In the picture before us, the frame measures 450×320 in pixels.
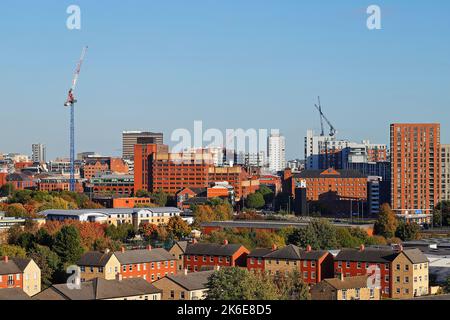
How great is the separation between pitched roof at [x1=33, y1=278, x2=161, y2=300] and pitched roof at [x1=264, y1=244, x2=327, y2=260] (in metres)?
6.02

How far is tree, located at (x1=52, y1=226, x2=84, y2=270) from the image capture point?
26734 millimetres

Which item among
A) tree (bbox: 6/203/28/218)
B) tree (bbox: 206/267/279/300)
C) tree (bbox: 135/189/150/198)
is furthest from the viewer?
tree (bbox: 135/189/150/198)

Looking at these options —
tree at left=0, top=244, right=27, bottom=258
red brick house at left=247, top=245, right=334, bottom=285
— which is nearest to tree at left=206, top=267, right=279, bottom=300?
red brick house at left=247, top=245, right=334, bottom=285

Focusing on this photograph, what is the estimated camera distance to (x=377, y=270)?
2241 centimetres

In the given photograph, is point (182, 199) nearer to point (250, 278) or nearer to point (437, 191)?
point (437, 191)

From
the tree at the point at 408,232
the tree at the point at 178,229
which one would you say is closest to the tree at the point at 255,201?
the tree at the point at 408,232

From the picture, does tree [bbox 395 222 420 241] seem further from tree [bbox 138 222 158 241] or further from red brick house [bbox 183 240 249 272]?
red brick house [bbox 183 240 249 272]

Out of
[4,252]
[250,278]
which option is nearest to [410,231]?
[4,252]

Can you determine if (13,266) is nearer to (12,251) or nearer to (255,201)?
(12,251)

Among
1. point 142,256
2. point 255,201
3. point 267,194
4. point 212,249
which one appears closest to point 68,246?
point 142,256

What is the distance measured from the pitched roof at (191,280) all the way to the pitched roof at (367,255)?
484 centimetres

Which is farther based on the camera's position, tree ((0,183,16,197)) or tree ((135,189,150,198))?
tree ((0,183,16,197))
